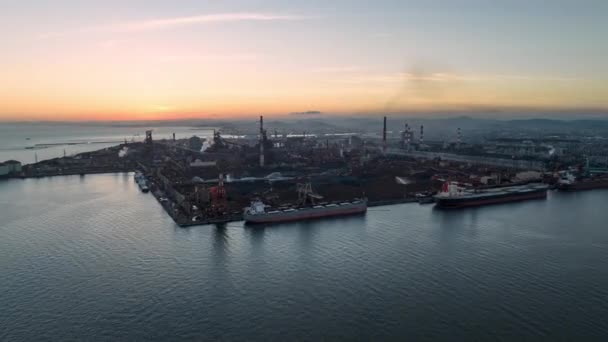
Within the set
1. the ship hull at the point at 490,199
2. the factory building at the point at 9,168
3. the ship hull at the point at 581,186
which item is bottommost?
the ship hull at the point at 581,186

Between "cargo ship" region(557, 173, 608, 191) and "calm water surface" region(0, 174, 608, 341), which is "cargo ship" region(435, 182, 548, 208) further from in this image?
"cargo ship" region(557, 173, 608, 191)

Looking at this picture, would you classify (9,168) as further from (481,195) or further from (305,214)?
(481,195)

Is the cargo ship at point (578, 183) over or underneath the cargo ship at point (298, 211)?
underneath

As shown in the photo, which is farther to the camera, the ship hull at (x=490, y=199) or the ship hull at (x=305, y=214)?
the ship hull at (x=490, y=199)

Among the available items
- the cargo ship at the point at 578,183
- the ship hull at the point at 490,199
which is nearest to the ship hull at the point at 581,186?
the cargo ship at the point at 578,183

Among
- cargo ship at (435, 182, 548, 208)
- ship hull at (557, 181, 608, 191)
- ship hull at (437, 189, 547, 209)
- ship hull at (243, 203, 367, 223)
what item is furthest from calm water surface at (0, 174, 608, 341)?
ship hull at (557, 181, 608, 191)

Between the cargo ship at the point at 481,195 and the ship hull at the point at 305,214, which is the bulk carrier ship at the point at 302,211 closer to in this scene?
the ship hull at the point at 305,214

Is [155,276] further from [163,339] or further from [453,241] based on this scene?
[453,241]
